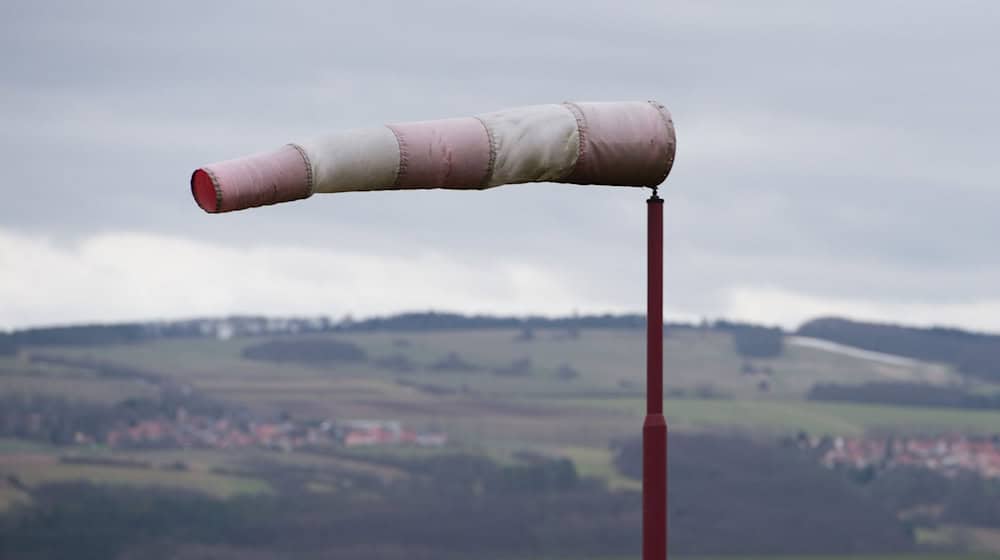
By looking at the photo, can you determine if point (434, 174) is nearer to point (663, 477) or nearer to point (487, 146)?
point (487, 146)

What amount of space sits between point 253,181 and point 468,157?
2149mm

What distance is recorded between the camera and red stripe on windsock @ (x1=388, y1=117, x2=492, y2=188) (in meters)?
18.9

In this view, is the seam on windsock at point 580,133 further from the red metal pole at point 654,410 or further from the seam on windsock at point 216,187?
the seam on windsock at point 216,187

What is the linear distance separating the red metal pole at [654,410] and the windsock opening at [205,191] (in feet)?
14.9

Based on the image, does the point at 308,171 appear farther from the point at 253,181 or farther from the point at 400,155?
the point at 400,155

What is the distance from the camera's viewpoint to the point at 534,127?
19.6m

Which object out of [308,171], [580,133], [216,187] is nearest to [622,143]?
[580,133]

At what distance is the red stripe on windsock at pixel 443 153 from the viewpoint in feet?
62.1

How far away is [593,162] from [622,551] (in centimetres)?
17814

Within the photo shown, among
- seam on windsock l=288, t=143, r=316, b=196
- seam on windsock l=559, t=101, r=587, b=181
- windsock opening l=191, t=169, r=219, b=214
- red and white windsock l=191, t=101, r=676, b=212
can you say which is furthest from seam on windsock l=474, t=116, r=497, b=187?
windsock opening l=191, t=169, r=219, b=214

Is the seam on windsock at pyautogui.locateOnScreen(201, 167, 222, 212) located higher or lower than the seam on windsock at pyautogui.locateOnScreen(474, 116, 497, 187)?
lower

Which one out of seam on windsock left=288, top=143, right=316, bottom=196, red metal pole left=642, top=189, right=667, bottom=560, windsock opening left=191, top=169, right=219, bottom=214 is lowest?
red metal pole left=642, top=189, right=667, bottom=560

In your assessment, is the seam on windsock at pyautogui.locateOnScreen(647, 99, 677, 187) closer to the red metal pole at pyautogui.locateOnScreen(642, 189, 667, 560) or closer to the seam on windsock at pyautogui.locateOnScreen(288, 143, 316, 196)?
the red metal pole at pyautogui.locateOnScreen(642, 189, 667, 560)

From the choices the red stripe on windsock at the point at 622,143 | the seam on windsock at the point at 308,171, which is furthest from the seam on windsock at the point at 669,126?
the seam on windsock at the point at 308,171
